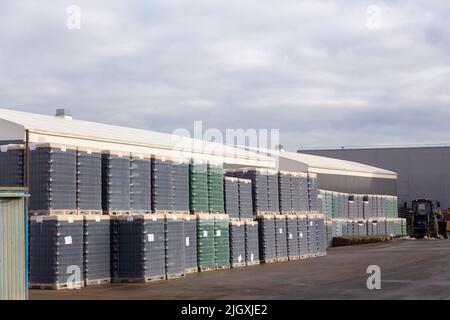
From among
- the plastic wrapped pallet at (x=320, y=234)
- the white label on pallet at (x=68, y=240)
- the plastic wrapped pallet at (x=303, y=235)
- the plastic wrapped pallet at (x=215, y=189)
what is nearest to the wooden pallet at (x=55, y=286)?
the white label on pallet at (x=68, y=240)

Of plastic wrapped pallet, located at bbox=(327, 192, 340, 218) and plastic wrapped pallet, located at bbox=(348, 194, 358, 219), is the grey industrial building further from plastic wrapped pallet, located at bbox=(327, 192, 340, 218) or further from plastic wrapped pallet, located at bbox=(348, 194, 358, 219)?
Result: plastic wrapped pallet, located at bbox=(327, 192, 340, 218)

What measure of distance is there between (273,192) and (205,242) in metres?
5.18

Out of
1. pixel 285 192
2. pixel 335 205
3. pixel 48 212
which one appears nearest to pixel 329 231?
pixel 335 205

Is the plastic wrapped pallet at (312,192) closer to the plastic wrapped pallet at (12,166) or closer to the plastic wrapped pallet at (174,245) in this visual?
the plastic wrapped pallet at (174,245)

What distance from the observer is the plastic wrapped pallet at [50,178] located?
648 inches

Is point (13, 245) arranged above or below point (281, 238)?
above

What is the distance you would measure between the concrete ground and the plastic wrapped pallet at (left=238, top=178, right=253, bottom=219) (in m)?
1.91

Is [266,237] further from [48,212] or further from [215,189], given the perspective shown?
[48,212]

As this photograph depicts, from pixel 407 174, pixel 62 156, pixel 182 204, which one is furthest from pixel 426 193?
pixel 62 156

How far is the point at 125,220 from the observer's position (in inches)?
709

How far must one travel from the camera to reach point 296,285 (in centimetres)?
1686

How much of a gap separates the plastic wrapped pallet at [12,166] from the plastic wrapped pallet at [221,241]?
6.70m
